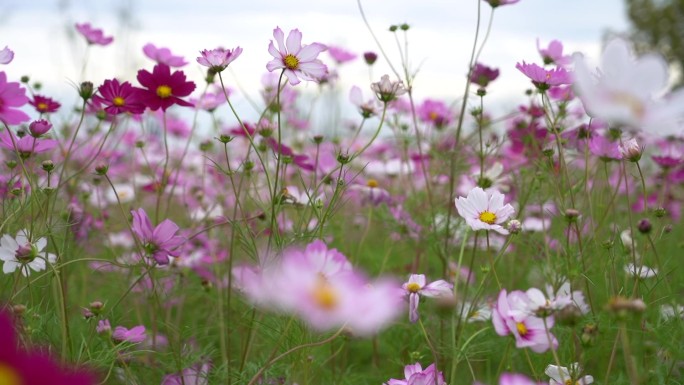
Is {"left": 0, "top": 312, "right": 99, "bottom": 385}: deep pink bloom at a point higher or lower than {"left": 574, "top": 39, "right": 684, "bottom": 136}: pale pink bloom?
lower

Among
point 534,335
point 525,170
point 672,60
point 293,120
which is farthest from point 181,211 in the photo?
point 672,60

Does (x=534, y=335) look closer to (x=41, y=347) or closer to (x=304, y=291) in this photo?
(x=304, y=291)

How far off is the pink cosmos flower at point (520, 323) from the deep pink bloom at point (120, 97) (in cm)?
64

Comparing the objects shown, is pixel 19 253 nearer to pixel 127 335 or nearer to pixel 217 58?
pixel 127 335

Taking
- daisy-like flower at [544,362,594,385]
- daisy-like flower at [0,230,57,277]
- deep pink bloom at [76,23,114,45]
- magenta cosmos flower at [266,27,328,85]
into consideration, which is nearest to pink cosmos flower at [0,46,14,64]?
daisy-like flower at [0,230,57,277]

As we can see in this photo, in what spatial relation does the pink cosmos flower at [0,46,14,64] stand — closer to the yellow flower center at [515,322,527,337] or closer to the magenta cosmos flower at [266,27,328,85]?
the magenta cosmos flower at [266,27,328,85]

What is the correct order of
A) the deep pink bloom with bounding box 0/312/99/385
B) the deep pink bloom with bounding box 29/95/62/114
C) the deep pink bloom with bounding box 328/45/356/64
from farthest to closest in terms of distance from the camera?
1. the deep pink bloom with bounding box 328/45/356/64
2. the deep pink bloom with bounding box 29/95/62/114
3. the deep pink bloom with bounding box 0/312/99/385

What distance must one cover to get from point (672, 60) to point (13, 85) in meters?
11.6

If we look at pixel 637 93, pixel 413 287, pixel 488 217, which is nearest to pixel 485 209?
pixel 488 217

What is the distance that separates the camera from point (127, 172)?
107 inches

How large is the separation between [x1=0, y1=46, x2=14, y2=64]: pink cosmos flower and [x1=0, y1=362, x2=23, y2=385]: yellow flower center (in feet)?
2.19

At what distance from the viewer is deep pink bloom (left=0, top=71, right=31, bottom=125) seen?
2.95 ft

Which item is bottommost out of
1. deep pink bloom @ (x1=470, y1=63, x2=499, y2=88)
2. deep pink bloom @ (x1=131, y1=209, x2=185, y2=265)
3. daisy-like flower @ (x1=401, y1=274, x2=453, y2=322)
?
daisy-like flower @ (x1=401, y1=274, x2=453, y2=322)

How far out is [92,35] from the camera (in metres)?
1.50
